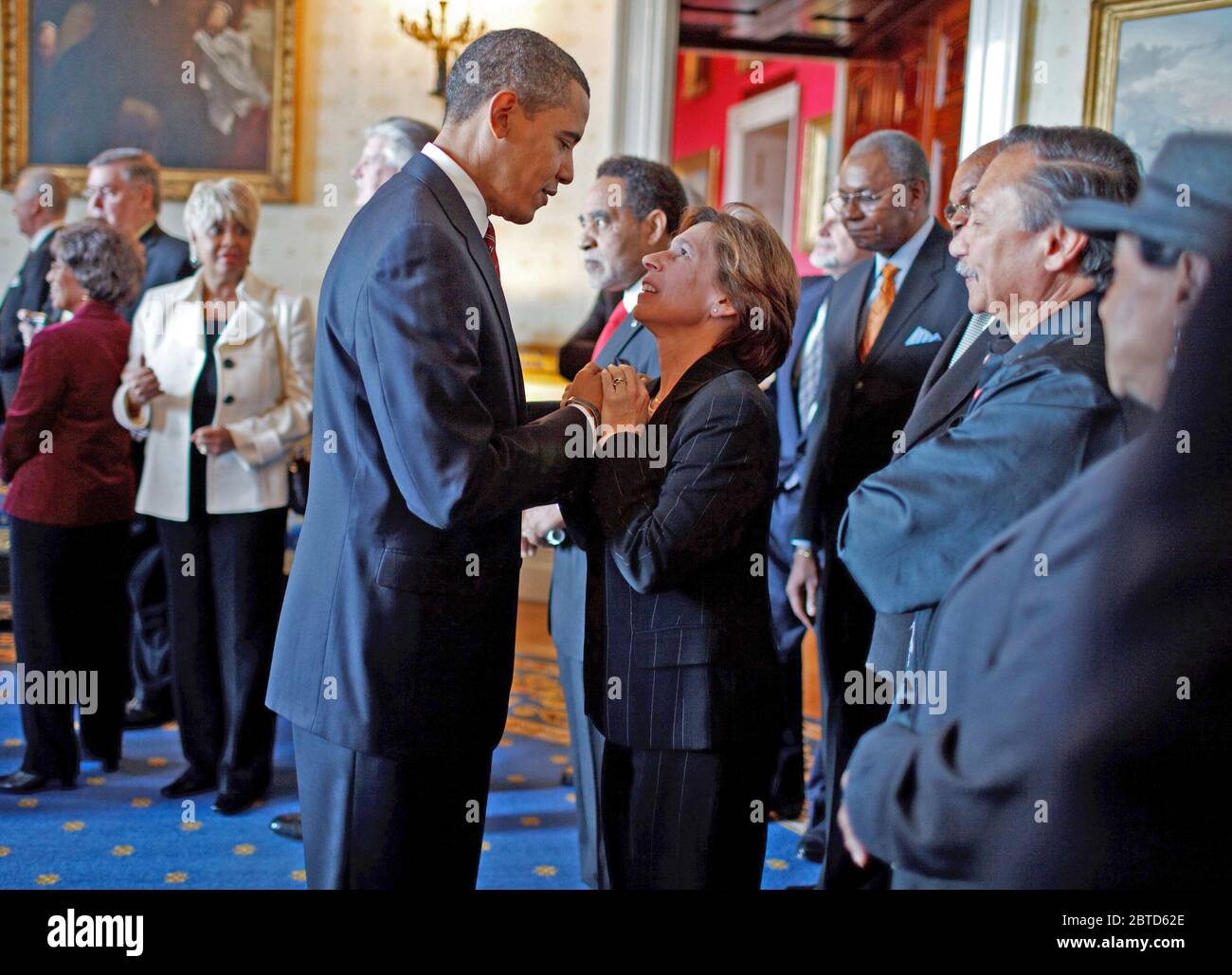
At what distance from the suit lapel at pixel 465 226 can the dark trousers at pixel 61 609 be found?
2.17 m

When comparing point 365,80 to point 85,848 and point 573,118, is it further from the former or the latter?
point 573,118

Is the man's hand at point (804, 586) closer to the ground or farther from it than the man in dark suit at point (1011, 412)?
closer to the ground

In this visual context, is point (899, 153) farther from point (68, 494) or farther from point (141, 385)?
point (68, 494)

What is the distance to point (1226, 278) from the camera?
3.47 feet

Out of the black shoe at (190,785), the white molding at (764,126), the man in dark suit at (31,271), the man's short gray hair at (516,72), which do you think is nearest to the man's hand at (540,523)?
the man's short gray hair at (516,72)

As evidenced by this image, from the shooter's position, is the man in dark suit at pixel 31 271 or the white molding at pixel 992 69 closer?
the man in dark suit at pixel 31 271

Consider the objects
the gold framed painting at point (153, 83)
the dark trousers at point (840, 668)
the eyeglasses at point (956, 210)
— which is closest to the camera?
the eyeglasses at point (956, 210)

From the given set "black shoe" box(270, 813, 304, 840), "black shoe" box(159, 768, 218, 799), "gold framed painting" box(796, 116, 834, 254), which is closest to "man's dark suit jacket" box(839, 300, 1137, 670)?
"black shoe" box(270, 813, 304, 840)

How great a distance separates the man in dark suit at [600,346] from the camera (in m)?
2.59

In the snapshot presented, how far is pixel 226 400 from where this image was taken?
3434 millimetres

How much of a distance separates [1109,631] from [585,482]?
35.3 inches

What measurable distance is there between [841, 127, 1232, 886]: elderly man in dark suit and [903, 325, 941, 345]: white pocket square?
5.42ft

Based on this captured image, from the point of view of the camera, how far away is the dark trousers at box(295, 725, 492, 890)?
182 centimetres

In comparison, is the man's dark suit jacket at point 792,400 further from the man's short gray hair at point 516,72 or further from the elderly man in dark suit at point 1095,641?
the elderly man in dark suit at point 1095,641
